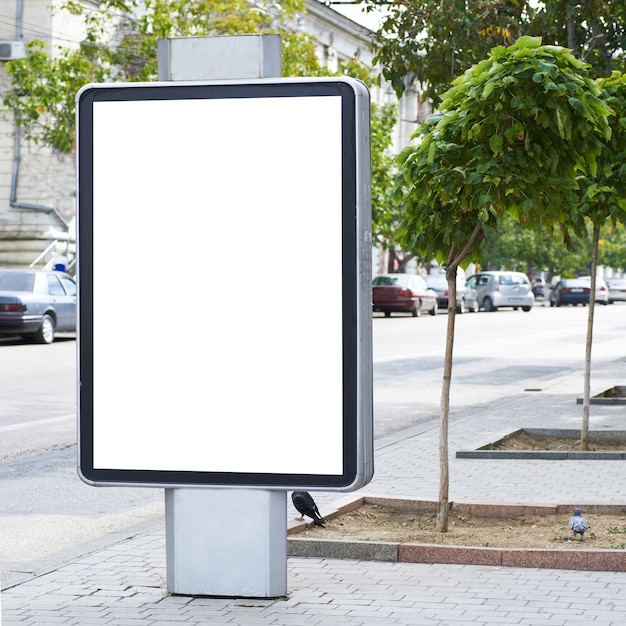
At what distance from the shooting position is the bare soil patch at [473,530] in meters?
6.79

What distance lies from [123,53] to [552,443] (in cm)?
2766

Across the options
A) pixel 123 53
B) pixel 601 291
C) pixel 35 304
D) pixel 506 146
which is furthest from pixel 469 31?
pixel 601 291

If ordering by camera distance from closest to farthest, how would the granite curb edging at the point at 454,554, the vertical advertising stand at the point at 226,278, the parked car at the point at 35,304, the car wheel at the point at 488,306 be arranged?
1. the vertical advertising stand at the point at 226,278
2. the granite curb edging at the point at 454,554
3. the parked car at the point at 35,304
4. the car wheel at the point at 488,306

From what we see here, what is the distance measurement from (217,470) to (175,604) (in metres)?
0.72

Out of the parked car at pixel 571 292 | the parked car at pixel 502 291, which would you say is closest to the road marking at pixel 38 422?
the parked car at pixel 502 291

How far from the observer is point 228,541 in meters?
5.54

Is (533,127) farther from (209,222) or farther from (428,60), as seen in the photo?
(428,60)

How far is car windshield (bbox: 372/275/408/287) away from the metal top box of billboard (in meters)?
38.9

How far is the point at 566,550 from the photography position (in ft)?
20.6

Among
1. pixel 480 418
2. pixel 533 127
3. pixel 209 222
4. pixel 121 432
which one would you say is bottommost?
pixel 480 418

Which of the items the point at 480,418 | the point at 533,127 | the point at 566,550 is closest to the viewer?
the point at 566,550

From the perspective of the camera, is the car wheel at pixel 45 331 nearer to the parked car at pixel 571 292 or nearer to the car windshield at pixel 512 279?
the car windshield at pixel 512 279

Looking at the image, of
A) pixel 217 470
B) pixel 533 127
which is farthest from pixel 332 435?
pixel 533 127

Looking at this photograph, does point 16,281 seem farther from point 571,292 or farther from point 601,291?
point 601,291
